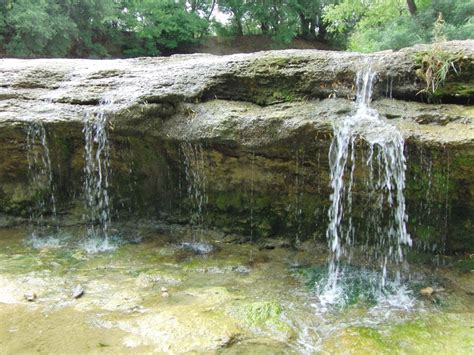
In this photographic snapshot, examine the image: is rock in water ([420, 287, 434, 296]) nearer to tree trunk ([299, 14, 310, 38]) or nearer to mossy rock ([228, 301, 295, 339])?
mossy rock ([228, 301, 295, 339])

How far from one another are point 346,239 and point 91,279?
329 centimetres

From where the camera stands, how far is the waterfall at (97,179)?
235 inches

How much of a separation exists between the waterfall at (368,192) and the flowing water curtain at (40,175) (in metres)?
4.28

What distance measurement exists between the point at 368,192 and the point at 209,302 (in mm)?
2392

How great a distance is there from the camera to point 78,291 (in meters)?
4.63

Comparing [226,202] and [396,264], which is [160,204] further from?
[396,264]

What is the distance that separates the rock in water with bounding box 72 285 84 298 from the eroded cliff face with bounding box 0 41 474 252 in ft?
7.06

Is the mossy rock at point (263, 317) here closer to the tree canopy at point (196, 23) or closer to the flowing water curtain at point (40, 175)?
the flowing water curtain at point (40, 175)

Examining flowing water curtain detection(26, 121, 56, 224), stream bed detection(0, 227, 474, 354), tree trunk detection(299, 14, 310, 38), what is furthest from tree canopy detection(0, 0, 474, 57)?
flowing water curtain detection(26, 121, 56, 224)

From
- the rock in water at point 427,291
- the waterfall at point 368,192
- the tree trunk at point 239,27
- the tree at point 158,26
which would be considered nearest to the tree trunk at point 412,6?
the waterfall at point 368,192

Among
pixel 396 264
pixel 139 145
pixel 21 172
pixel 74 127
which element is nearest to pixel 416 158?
pixel 396 264

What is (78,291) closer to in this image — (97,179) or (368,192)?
(97,179)

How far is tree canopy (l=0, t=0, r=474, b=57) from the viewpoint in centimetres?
1059

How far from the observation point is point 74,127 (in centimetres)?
609
